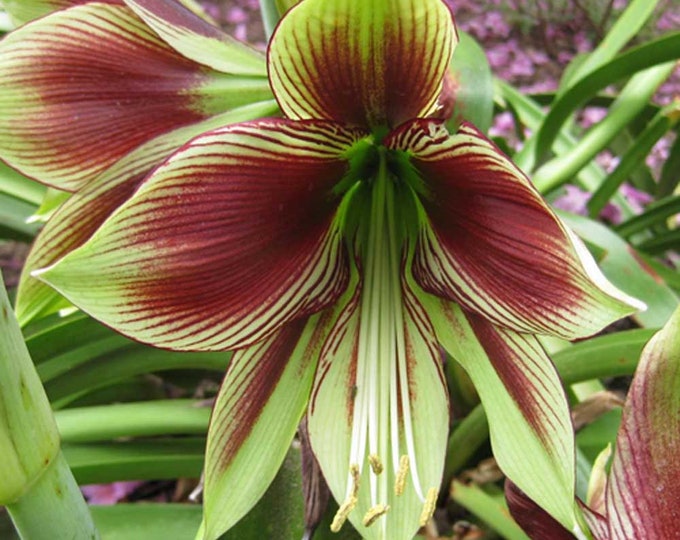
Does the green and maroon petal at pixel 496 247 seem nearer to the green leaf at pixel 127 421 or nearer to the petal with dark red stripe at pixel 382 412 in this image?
the petal with dark red stripe at pixel 382 412

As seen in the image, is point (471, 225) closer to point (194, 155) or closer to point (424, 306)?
point (424, 306)

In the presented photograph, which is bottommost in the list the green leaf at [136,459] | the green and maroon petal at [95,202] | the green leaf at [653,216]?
the green leaf at [136,459]

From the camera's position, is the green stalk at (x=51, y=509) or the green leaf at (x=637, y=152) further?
the green leaf at (x=637, y=152)

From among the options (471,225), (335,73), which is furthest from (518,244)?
(335,73)

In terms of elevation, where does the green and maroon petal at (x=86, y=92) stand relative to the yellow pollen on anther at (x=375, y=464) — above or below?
above

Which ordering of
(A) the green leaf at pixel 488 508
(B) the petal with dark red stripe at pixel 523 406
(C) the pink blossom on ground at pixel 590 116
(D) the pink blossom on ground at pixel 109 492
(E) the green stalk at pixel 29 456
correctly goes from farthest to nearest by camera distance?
(C) the pink blossom on ground at pixel 590 116, (D) the pink blossom on ground at pixel 109 492, (A) the green leaf at pixel 488 508, (B) the petal with dark red stripe at pixel 523 406, (E) the green stalk at pixel 29 456

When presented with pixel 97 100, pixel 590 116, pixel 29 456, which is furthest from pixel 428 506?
pixel 590 116

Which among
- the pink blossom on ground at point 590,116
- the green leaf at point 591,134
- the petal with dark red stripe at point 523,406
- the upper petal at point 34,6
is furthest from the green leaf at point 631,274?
the pink blossom on ground at point 590,116
